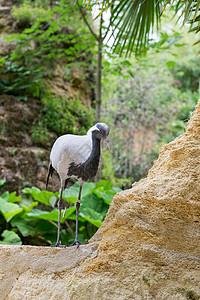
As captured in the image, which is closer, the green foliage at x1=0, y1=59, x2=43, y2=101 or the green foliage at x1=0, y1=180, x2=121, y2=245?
the green foliage at x1=0, y1=180, x2=121, y2=245

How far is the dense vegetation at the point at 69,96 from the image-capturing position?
3814 mm

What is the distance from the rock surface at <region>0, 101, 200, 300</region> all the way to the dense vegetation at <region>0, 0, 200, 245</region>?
62cm

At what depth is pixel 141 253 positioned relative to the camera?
178 centimetres

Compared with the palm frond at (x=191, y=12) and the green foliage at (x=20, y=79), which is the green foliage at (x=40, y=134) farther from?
the palm frond at (x=191, y=12)

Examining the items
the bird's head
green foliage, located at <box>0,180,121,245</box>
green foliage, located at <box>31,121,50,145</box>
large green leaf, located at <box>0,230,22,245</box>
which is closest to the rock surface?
the bird's head

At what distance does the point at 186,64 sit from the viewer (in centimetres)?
1239

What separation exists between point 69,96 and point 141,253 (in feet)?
16.8

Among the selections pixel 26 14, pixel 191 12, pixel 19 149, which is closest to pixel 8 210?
pixel 19 149

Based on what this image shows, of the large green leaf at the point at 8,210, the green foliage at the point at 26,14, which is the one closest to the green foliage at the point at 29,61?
the green foliage at the point at 26,14

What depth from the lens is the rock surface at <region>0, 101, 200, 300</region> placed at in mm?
1694

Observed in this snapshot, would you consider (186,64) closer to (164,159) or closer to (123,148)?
(123,148)

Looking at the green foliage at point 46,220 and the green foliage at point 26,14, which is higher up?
the green foliage at point 26,14

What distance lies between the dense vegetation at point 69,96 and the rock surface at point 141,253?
2.02ft

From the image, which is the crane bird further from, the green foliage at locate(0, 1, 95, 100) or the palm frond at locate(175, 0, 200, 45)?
the green foliage at locate(0, 1, 95, 100)
